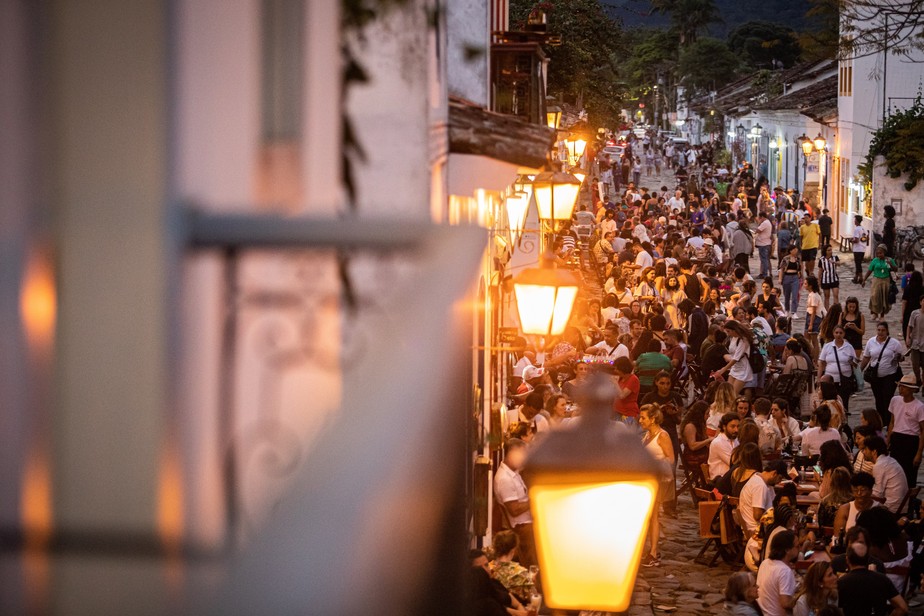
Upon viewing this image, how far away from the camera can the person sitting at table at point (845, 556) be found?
9.66 m

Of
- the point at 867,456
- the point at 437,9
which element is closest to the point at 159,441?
the point at 437,9

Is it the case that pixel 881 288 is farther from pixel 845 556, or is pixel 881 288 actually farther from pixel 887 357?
pixel 845 556

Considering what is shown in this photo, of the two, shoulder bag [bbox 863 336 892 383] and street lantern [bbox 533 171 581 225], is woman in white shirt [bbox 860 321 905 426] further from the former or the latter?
street lantern [bbox 533 171 581 225]

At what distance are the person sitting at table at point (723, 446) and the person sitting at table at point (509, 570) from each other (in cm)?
398

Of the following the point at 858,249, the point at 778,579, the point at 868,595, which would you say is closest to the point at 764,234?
the point at 858,249

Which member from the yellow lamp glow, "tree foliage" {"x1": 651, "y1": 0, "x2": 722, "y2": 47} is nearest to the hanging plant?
the yellow lamp glow

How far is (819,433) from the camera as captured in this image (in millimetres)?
13227

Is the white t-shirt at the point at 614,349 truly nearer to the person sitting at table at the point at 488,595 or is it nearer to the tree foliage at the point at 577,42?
the person sitting at table at the point at 488,595

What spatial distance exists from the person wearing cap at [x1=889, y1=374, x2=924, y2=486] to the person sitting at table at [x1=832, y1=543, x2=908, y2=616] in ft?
15.1

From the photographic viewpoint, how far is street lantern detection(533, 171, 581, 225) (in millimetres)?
12883

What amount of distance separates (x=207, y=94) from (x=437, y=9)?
9.26 ft

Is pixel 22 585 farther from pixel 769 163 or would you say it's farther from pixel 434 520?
pixel 769 163

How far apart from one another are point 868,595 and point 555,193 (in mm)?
5734

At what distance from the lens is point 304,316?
4336mm
